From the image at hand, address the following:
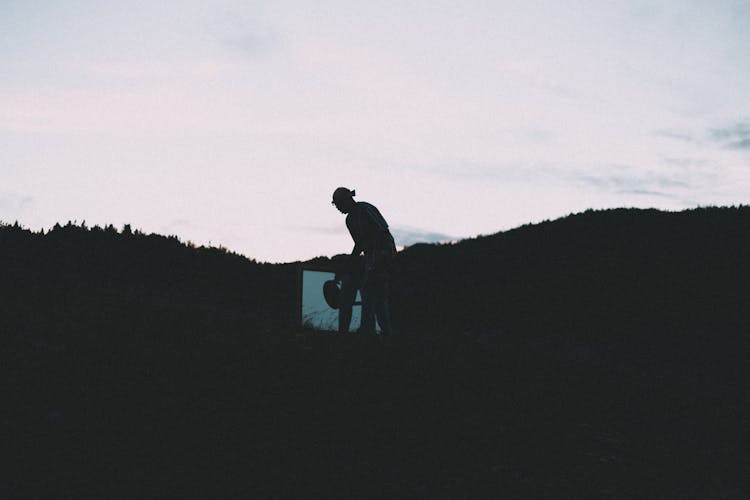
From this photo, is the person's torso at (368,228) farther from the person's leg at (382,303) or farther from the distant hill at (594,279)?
the distant hill at (594,279)

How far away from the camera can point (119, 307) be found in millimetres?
9758

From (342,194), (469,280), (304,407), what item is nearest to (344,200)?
(342,194)

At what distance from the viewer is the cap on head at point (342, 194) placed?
9.96 m

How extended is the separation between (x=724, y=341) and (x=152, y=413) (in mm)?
14414

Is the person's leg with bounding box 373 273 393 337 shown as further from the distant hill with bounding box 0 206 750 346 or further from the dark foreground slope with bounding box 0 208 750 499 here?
the distant hill with bounding box 0 206 750 346

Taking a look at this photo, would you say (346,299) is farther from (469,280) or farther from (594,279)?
(469,280)

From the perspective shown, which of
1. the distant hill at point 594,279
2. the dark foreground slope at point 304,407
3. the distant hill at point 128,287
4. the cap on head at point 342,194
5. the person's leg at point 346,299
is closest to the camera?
the dark foreground slope at point 304,407

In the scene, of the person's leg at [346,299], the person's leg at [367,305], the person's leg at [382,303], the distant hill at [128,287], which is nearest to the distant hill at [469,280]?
the distant hill at [128,287]

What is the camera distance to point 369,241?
32.9 feet

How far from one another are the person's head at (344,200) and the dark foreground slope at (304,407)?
182cm

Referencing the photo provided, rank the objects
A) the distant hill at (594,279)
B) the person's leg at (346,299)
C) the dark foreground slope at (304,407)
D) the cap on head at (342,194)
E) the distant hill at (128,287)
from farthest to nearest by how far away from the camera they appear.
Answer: the distant hill at (594,279)
the person's leg at (346,299)
the cap on head at (342,194)
the distant hill at (128,287)
the dark foreground slope at (304,407)

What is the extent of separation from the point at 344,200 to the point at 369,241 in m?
0.67

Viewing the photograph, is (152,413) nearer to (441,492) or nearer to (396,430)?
(396,430)

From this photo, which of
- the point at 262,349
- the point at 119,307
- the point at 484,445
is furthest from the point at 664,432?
the point at 119,307
